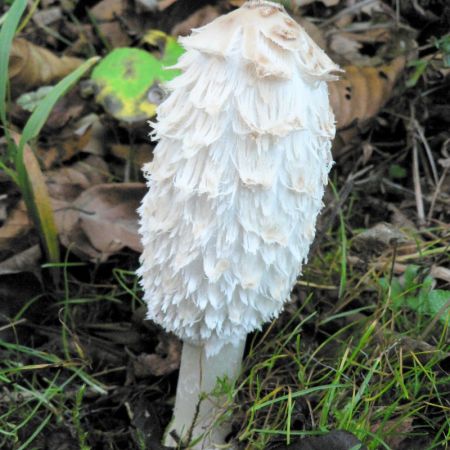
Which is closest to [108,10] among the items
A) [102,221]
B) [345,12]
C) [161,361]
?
[345,12]

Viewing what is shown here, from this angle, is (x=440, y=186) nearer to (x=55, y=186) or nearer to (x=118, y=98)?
(x=118, y=98)

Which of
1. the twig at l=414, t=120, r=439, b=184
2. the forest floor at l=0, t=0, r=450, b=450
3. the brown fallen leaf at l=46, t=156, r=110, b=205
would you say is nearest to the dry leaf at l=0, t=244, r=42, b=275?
the forest floor at l=0, t=0, r=450, b=450

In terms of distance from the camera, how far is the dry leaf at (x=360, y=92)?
7.27ft

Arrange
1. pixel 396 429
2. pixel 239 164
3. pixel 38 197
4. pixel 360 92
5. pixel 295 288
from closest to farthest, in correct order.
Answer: pixel 239 164 < pixel 396 429 < pixel 38 197 < pixel 295 288 < pixel 360 92

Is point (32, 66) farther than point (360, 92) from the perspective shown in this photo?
Yes

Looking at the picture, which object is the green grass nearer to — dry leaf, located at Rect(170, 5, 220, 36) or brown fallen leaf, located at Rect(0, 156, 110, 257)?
brown fallen leaf, located at Rect(0, 156, 110, 257)

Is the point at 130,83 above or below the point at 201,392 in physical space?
above

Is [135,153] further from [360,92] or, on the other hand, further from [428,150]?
[428,150]

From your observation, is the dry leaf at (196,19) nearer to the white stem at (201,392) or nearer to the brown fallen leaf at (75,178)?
the brown fallen leaf at (75,178)

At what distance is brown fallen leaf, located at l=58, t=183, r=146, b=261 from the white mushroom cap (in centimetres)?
62

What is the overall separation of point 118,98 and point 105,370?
0.91 metres

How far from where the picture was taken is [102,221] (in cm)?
202

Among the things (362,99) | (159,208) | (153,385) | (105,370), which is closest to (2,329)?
(105,370)

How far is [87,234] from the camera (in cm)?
201
